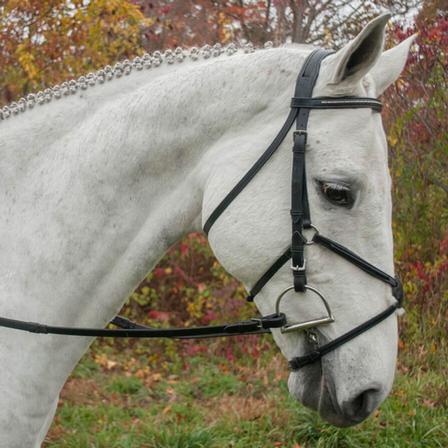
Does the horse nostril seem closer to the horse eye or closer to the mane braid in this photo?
the horse eye

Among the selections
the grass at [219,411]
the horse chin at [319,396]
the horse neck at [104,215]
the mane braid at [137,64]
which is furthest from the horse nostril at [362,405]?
the grass at [219,411]

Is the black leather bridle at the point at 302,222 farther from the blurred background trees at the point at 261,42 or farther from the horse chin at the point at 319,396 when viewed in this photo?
the blurred background trees at the point at 261,42

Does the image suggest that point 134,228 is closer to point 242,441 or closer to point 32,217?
point 32,217

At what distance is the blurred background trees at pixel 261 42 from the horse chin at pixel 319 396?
3963 millimetres

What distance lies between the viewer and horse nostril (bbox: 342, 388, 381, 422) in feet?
6.37

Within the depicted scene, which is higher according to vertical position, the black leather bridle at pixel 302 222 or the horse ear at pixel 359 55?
the horse ear at pixel 359 55

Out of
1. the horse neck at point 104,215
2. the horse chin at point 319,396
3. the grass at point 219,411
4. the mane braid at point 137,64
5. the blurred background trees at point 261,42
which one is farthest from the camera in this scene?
the blurred background trees at point 261,42

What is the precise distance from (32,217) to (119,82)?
2.06 feet

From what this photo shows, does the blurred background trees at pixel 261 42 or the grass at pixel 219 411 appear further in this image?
the blurred background trees at pixel 261 42

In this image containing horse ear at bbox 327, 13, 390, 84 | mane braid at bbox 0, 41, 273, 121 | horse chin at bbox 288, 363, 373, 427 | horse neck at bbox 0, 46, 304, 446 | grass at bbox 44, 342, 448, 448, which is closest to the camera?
horse ear at bbox 327, 13, 390, 84

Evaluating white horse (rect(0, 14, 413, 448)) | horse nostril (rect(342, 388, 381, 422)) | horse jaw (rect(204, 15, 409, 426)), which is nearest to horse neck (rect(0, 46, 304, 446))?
white horse (rect(0, 14, 413, 448))

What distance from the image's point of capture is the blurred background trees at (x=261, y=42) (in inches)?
229

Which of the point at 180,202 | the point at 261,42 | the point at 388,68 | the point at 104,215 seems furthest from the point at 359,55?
the point at 261,42

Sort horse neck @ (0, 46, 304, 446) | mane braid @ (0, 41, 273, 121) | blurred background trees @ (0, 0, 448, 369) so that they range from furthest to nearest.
Answer: blurred background trees @ (0, 0, 448, 369)
mane braid @ (0, 41, 273, 121)
horse neck @ (0, 46, 304, 446)
